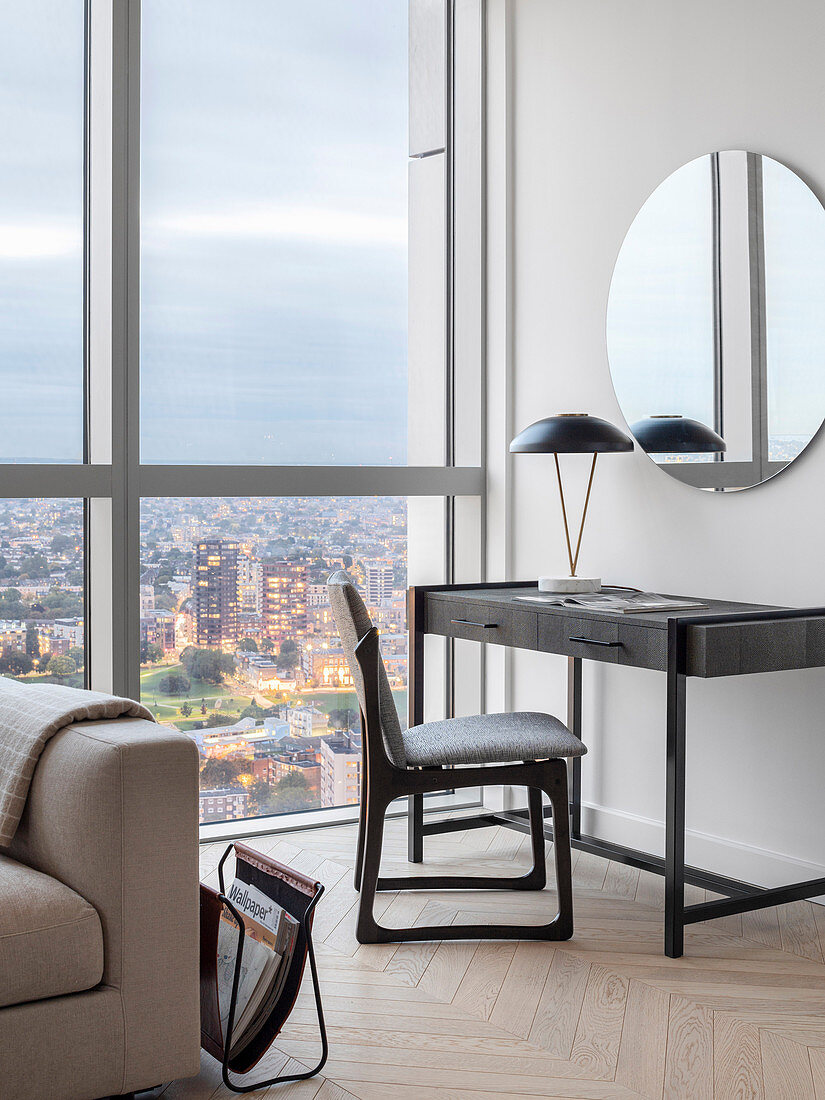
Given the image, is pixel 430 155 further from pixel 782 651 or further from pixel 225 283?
pixel 782 651

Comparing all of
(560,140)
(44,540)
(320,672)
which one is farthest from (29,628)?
(560,140)

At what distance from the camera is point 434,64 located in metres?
3.95

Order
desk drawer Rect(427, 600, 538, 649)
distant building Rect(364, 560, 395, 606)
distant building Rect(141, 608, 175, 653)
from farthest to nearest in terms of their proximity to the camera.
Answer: distant building Rect(364, 560, 395, 606)
distant building Rect(141, 608, 175, 653)
desk drawer Rect(427, 600, 538, 649)

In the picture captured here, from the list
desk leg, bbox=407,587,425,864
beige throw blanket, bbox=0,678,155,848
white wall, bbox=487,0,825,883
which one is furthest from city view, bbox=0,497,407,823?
beige throw blanket, bbox=0,678,155,848

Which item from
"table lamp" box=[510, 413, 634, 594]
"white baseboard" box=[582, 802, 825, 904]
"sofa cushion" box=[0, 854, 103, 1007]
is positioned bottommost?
"white baseboard" box=[582, 802, 825, 904]

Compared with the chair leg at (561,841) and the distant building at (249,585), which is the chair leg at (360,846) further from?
the distant building at (249,585)

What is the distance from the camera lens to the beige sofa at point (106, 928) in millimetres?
1813

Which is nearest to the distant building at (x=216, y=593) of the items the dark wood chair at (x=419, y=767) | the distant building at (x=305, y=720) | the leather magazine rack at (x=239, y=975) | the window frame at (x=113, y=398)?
the window frame at (x=113, y=398)

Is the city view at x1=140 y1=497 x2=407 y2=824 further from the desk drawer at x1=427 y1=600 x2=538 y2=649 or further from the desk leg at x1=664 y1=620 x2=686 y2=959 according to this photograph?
the desk leg at x1=664 y1=620 x2=686 y2=959

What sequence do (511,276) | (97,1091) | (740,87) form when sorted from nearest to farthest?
(97,1091), (740,87), (511,276)

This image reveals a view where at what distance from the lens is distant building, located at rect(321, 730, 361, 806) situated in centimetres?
375

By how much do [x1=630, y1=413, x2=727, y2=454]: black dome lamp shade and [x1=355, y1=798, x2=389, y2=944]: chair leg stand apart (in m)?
1.29

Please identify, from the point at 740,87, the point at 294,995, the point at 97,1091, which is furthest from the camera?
the point at 740,87

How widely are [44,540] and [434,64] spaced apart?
2053mm
